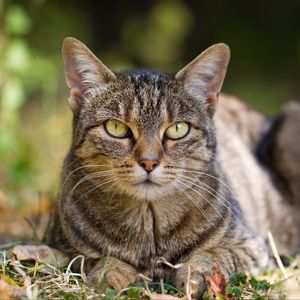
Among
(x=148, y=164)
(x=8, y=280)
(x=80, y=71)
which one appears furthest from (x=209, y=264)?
(x=80, y=71)

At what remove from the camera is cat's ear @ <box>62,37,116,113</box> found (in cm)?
399

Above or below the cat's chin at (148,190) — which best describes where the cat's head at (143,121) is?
above

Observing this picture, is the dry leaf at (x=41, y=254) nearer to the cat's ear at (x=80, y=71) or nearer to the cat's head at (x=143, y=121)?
the cat's head at (x=143, y=121)

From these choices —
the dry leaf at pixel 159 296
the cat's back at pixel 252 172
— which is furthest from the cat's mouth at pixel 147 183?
the cat's back at pixel 252 172

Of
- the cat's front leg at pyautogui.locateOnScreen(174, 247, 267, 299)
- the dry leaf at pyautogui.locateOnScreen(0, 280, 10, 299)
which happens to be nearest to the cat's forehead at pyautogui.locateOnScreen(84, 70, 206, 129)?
the cat's front leg at pyautogui.locateOnScreen(174, 247, 267, 299)

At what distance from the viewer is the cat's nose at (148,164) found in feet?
11.6

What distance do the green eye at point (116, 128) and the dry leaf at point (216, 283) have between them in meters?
0.87

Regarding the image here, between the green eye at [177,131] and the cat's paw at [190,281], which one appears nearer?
the cat's paw at [190,281]

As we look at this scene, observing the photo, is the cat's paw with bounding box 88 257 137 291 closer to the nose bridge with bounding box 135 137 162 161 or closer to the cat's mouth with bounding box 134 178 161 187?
the cat's mouth with bounding box 134 178 161 187

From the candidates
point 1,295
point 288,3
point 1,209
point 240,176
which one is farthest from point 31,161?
point 288,3

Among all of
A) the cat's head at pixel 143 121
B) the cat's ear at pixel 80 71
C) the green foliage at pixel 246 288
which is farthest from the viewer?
the cat's ear at pixel 80 71

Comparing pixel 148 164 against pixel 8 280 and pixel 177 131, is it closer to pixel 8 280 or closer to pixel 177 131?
pixel 177 131

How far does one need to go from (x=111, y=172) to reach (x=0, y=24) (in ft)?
10.7

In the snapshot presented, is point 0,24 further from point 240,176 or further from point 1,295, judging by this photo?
point 1,295
